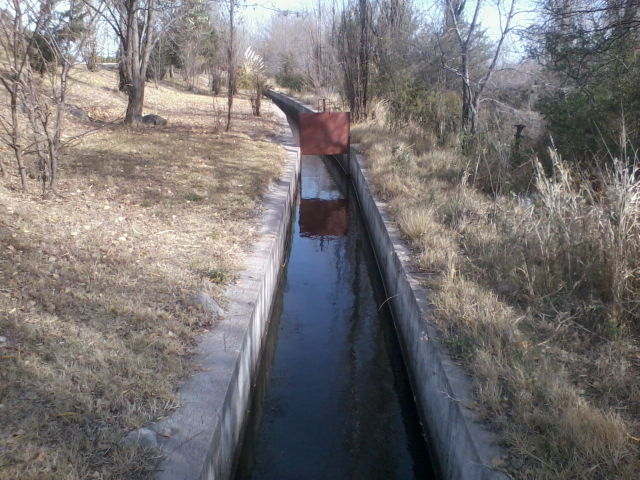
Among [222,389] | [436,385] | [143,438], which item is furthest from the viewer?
[436,385]

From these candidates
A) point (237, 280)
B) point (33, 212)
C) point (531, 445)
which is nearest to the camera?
point (531, 445)

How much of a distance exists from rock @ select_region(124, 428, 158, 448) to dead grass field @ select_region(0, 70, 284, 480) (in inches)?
2.0

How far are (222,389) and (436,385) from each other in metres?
1.62

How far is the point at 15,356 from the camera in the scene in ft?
12.4

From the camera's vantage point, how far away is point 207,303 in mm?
4984

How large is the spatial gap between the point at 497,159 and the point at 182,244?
6.03 m

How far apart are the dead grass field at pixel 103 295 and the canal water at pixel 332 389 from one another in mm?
999

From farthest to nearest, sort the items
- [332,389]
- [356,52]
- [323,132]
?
[356,52]
[323,132]
[332,389]

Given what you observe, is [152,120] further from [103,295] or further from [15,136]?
[103,295]

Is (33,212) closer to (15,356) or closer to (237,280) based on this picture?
(237,280)

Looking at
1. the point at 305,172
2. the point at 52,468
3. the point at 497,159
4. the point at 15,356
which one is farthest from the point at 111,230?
the point at 305,172

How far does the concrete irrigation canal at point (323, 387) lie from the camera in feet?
11.8

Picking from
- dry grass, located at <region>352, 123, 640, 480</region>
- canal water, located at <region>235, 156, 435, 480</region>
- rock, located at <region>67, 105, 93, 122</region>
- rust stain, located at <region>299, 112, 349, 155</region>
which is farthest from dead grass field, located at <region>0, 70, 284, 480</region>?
rock, located at <region>67, 105, 93, 122</region>

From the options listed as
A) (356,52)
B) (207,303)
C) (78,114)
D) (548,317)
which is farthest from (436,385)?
(356,52)
